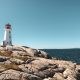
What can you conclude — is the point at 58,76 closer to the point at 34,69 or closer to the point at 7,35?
the point at 34,69

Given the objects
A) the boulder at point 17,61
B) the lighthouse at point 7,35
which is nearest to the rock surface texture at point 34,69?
the boulder at point 17,61

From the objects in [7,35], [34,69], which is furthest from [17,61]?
[7,35]

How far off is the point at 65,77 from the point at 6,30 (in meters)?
30.6

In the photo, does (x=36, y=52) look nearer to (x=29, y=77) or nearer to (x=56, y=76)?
(x=56, y=76)

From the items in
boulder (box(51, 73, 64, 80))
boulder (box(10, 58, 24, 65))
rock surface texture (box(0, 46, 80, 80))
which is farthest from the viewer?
boulder (box(10, 58, 24, 65))

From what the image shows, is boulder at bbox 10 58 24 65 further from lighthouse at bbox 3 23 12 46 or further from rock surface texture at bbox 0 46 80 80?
lighthouse at bbox 3 23 12 46

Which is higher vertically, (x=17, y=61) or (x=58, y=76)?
(x=17, y=61)

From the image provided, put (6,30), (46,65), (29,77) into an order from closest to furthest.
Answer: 1. (29,77)
2. (46,65)
3. (6,30)

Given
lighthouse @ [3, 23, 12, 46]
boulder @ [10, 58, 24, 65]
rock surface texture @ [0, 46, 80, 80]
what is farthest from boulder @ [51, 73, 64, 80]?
lighthouse @ [3, 23, 12, 46]

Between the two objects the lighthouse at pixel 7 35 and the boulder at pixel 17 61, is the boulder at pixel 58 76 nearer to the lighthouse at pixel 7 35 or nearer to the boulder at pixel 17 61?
the boulder at pixel 17 61

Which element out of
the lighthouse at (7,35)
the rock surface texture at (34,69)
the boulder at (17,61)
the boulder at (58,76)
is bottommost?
the boulder at (58,76)

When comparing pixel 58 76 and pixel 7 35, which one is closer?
pixel 58 76

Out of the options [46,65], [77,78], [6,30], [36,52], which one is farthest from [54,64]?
[6,30]

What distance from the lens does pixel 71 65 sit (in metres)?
44.9
